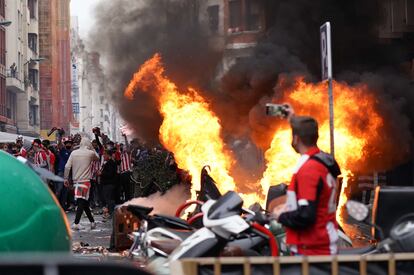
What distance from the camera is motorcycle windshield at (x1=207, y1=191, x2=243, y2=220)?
615 cm

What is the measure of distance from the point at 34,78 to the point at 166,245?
66.6 meters

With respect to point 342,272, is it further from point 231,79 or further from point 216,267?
point 231,79

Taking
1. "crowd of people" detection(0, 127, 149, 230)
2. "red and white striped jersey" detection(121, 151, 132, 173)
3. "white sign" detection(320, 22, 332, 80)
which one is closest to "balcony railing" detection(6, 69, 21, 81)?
"crowd of people" detection(0, 127, 149, 230)

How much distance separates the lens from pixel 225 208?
6.18 metres

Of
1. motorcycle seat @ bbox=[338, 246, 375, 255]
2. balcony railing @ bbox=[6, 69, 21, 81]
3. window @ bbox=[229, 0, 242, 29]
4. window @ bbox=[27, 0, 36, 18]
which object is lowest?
motorcycle seat @ bbox=[338, 246, 375, 255]

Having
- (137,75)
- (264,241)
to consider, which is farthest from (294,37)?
(264,241)

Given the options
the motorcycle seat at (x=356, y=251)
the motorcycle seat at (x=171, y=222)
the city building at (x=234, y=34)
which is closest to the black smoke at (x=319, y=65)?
the city building at (x=234, y=34)

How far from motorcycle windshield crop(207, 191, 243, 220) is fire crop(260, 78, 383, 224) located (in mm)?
8892

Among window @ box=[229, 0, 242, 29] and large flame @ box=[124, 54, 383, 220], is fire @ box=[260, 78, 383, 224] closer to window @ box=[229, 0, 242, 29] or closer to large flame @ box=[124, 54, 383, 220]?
large flame @ box=[124, 54, 383, 220]

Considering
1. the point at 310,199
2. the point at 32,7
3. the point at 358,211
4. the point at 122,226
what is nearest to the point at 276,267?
the point at 358,211

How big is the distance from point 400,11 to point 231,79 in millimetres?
4874

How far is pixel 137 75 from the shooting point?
2102 centimetres

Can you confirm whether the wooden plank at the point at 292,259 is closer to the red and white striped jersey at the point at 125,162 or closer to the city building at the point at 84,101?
the red and white striped jersey at the point at 125,162

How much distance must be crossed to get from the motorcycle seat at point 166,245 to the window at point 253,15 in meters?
14.8
